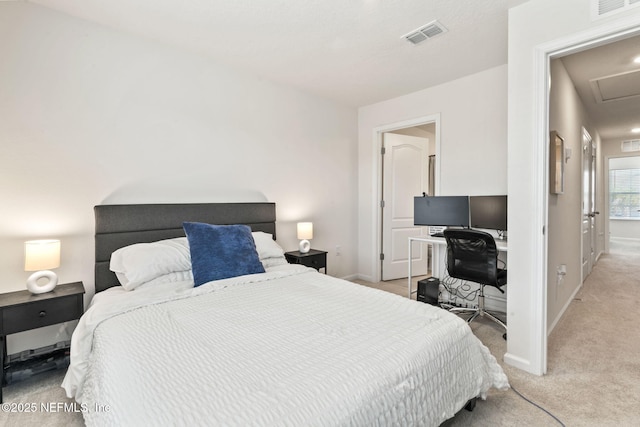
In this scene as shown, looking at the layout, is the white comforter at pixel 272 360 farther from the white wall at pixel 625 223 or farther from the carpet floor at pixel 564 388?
the white wall at pixel 625 223

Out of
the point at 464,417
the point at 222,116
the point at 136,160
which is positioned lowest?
the point at 464,417

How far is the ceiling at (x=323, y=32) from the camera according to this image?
6.98 ft

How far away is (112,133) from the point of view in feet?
7.93

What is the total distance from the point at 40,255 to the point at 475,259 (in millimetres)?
3261

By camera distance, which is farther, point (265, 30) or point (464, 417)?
point (265, 30)

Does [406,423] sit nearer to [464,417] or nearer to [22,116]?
[464,417]

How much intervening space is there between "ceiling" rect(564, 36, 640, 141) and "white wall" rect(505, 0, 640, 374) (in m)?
0.86

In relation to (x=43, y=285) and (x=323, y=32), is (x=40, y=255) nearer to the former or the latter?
(x=43, y=285)

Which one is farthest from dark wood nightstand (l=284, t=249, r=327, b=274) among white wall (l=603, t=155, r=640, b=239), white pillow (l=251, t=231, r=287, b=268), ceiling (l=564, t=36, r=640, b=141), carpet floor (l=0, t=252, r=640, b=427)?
white wall (l=603, t=155, r=640, b=239)

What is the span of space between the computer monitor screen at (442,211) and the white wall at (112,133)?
1.47 meters

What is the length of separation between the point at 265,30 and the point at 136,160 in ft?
4.92

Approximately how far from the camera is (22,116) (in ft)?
6.79

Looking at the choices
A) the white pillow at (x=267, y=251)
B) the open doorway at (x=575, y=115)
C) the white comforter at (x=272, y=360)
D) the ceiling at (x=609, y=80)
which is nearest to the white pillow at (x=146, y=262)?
the white comforter at (x=272, y=360)

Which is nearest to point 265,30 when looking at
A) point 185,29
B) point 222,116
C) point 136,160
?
point 185,29
